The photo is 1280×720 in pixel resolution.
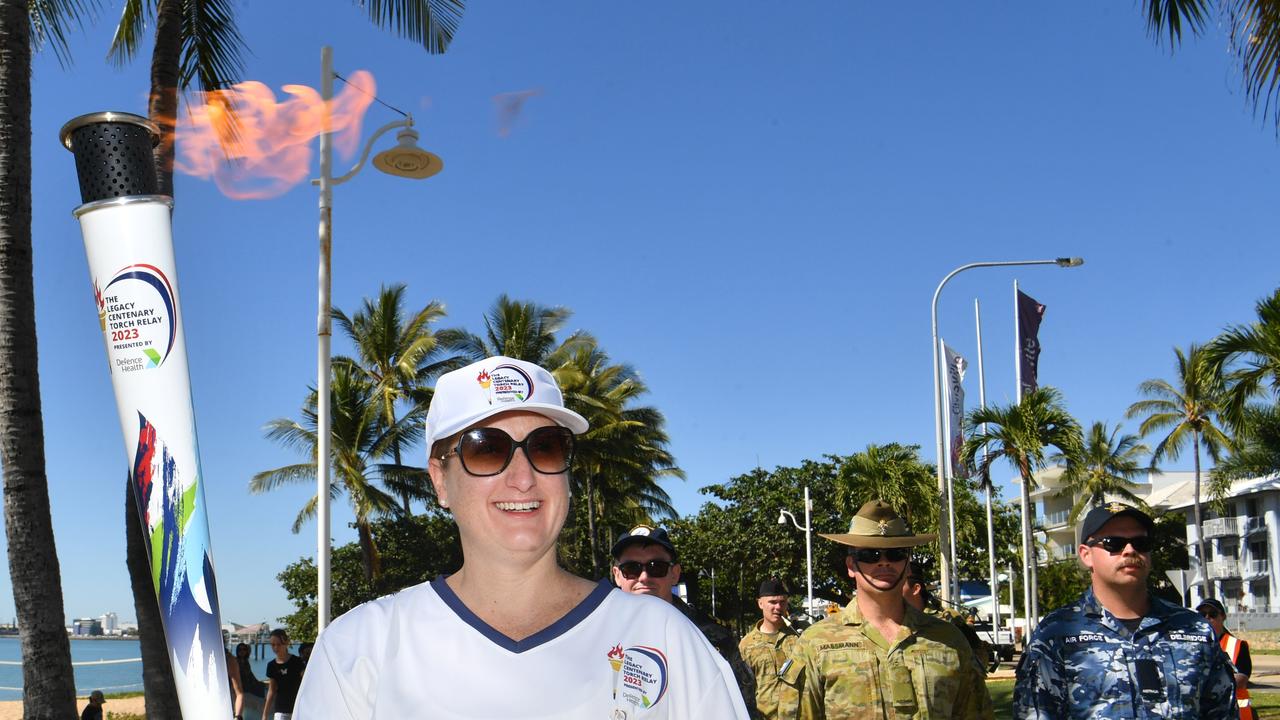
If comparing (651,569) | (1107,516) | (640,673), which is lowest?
(640,673)

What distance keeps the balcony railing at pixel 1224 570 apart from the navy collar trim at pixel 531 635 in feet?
254

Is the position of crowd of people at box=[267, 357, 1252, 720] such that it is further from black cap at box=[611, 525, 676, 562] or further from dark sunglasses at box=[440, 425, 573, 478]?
black cap at box=[611, 525, 676, 562]

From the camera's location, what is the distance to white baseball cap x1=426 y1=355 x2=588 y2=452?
2.42 m

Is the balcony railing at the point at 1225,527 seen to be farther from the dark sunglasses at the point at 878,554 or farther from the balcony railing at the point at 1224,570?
the dark sunglasses at the point at 878,554

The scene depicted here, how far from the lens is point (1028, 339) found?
28.8 metres

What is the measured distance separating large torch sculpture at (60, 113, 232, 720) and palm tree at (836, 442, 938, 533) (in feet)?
88.1

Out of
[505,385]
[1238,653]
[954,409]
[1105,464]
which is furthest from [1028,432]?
[1105,464]

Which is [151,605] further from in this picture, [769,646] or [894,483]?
[894,483]

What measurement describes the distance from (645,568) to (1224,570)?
74807 mm

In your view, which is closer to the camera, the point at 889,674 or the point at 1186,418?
the point at 889,674

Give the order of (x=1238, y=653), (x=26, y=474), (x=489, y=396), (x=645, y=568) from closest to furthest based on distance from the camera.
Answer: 1. (x=489, y=396)
2. (x=645, y=568)
3. (x=26, y=474)
4. (x=1238, y=653)

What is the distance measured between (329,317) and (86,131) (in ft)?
28.2

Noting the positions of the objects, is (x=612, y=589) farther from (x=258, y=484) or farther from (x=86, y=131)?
(x=258, y=484)

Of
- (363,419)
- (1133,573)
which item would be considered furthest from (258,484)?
(1133,573)
